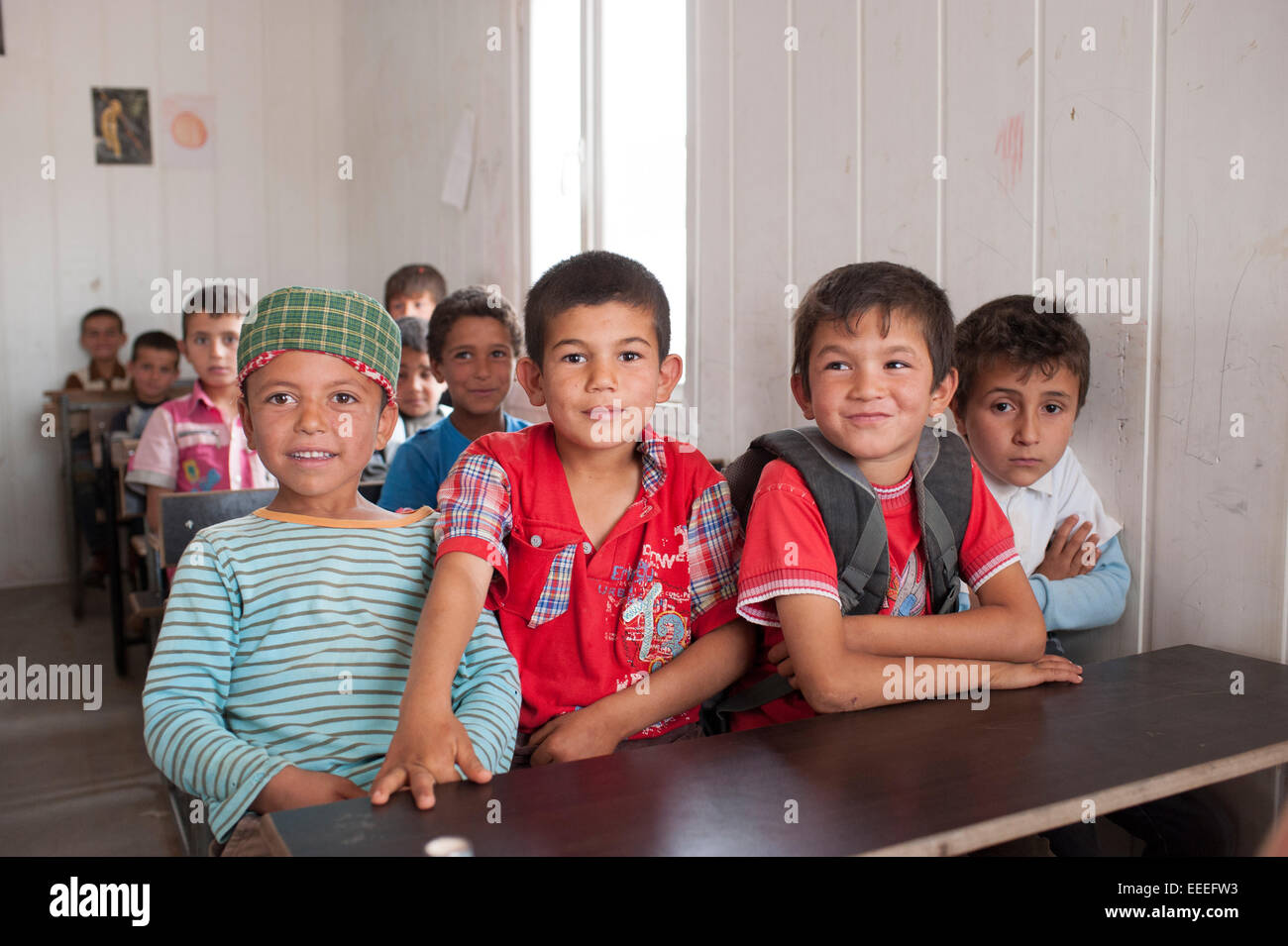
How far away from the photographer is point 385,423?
1.51 meters

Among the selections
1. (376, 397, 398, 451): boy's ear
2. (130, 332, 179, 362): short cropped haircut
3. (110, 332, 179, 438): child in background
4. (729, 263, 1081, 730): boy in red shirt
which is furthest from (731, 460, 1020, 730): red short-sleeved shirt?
(130, 332, 179, 362): short cropped haircut

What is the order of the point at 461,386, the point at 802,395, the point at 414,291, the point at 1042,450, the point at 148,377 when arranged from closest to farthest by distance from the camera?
the point at 802,395 < the point at 1042,450 < the point at 461,386 < the point at 414,291 < the point at 148,377

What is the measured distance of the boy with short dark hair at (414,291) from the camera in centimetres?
384

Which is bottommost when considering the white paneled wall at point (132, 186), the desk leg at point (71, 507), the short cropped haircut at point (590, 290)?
the desk leg at point (71, 507)

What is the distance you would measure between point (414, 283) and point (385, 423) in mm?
2495

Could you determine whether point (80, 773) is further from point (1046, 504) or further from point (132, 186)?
point (132, 186)

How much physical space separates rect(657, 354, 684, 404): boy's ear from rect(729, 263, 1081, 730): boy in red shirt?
7.4 inches

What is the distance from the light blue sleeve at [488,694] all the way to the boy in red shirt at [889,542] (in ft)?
1.04

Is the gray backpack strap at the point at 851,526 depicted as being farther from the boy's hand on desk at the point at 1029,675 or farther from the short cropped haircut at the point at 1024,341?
the short cropped haircut at the point at 1024,341

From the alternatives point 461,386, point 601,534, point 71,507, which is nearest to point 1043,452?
point 601,534

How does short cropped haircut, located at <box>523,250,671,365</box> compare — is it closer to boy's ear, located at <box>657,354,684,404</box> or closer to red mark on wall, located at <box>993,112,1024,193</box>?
boy's ear, located at <box>657,354,684,404</box>

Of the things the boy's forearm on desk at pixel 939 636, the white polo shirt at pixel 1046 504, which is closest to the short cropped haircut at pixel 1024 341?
the white polo shirt at pixel 1046 504

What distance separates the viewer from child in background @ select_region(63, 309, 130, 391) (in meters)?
4.98
